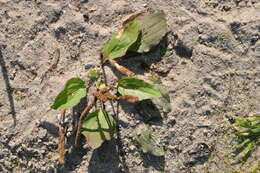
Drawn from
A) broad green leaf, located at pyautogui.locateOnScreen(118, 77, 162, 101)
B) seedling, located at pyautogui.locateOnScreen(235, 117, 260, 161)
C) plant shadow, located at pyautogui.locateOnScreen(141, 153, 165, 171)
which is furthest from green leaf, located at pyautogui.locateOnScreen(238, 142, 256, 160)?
broad green leaf, located at pyautogui.locateOnScreen(118, 77, 162, 101)

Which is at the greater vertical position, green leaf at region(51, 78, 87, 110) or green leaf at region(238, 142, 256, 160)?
green leaf at region(51, 78, 87, 110)

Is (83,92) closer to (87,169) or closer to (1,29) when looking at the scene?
(87,169)

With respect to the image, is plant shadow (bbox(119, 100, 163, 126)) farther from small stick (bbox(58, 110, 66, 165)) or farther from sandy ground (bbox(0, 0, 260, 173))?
small stick (bbox(58, 110, 66, 165))

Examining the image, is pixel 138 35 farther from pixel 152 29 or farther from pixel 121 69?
pixel 121 69

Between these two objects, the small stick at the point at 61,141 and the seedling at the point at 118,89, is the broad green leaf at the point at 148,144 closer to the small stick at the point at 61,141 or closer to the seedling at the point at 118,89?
the seedling at the point at 118,89

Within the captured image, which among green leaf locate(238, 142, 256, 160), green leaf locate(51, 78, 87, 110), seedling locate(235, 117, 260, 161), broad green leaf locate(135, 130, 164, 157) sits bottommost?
green leaf locate(238, 142, 256, 160)

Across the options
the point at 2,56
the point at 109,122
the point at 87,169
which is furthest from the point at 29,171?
the point at 2,56

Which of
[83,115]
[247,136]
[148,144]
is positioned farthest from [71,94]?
[247,136]
